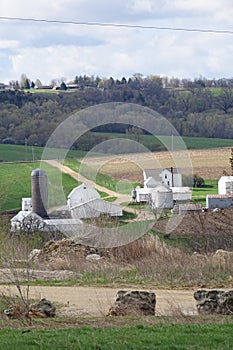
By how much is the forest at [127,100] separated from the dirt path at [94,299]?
37.3 m

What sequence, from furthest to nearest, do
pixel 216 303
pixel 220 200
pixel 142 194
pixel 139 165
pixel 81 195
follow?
pixel 220 200
pixel 142 194
pixel 139 165
pixel 81 195
pixel 216 303

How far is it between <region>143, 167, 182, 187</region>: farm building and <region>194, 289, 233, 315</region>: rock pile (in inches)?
1036

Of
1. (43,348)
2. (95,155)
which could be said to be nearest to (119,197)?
(95,155)

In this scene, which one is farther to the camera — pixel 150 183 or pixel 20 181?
pixel 20 181

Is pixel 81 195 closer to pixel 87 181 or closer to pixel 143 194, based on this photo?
pixel 87 181

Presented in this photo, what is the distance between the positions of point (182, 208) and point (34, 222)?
23.8ft

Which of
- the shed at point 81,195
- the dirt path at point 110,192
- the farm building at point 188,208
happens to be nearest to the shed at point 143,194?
the dirt path at point 110,192

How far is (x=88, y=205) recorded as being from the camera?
32.3 meters

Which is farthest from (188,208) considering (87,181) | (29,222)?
(29,222)

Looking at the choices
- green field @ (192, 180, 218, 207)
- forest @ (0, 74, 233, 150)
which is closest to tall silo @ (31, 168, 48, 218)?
green field @ (192, 180, 218, 207)

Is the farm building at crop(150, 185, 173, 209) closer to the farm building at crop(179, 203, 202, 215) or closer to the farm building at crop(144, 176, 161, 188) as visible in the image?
the farm building at crop(144, 176, 161, 188)

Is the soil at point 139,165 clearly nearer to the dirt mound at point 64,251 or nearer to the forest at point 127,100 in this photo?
the forest at point 127,100

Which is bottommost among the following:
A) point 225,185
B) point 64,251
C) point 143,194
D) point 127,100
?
point 64,251

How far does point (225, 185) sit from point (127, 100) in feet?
42.2
